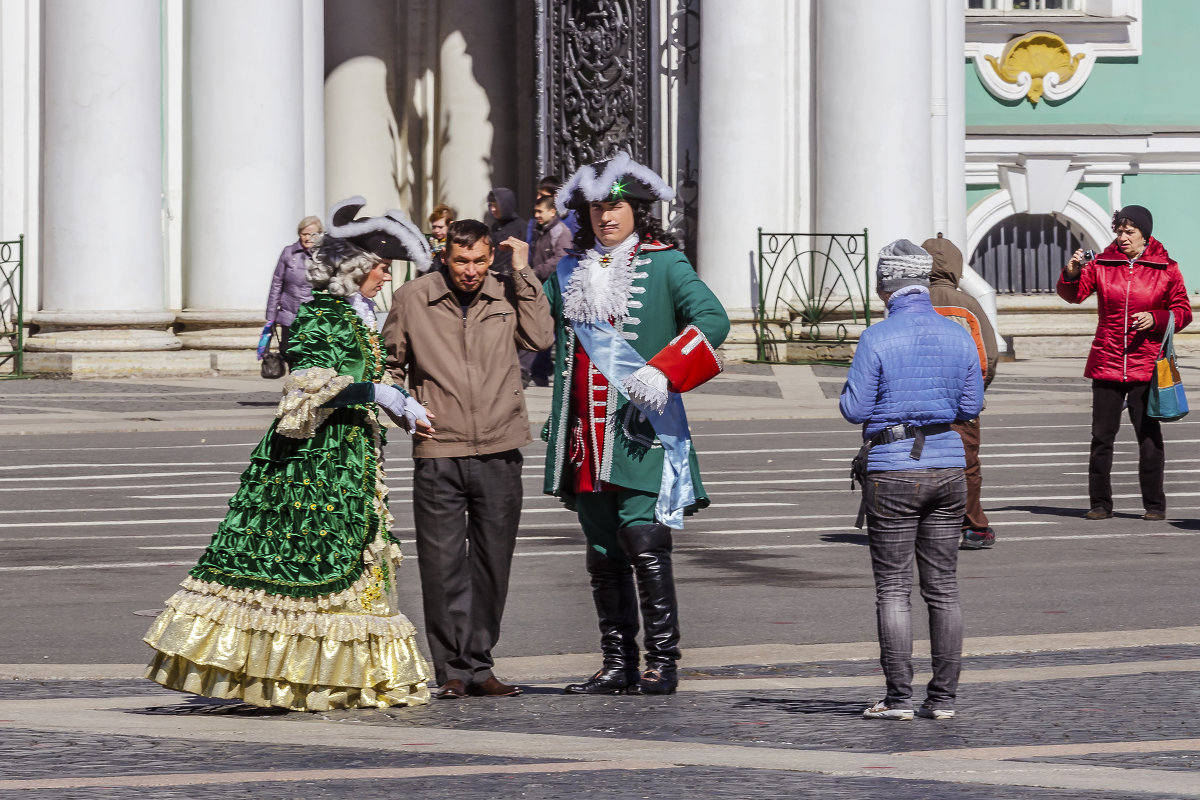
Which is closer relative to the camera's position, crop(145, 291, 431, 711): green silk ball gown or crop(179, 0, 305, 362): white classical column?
crop(145, 291, 431, 711): green silk ball gown

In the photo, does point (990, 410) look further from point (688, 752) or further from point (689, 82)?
point (688, 752)

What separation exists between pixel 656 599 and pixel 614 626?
19 cm

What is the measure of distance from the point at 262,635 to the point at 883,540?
1.99 meters

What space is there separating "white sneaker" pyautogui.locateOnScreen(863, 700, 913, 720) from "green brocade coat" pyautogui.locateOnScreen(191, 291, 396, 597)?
66.7 inches

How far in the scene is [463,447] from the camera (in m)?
7.92

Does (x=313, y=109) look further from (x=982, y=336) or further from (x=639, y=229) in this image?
(x=639, y=229)

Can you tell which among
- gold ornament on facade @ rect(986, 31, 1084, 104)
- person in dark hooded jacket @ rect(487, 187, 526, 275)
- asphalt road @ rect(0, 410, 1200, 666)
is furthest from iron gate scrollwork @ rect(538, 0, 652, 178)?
asphalt road @ rect(0, 410, 1200, 666)

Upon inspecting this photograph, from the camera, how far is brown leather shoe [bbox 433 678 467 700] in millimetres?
7844

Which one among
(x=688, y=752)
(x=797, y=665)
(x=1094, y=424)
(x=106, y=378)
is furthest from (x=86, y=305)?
(x=688, y=752)

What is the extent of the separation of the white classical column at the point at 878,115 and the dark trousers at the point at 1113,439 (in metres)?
11.3

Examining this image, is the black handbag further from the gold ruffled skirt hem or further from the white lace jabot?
the gold ruffled skirt hem

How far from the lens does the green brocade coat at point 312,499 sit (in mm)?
7574

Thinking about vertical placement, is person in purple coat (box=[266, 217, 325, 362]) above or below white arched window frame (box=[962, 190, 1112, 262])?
below

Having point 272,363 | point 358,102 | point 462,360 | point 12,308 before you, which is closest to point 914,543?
point 462,360
